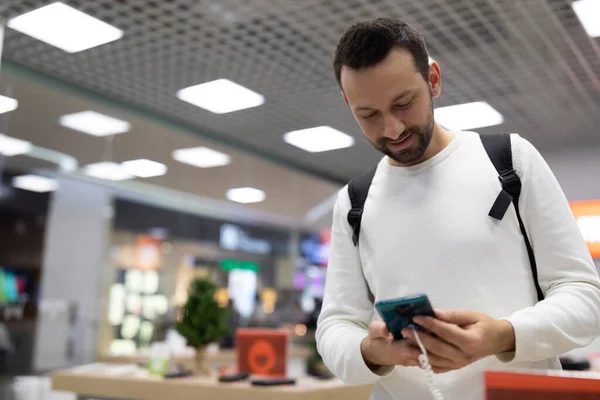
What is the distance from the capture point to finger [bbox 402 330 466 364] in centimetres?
84

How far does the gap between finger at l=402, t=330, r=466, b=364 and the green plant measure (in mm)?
2406

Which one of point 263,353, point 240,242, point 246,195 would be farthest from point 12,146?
point 240,242

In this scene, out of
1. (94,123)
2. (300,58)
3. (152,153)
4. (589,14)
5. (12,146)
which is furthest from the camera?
(152,153)

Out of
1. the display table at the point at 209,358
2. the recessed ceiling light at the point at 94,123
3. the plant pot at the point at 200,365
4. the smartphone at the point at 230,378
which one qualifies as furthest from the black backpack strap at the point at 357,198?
the recessed ceiling light at the point at 94,123

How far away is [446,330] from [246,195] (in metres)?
6.00

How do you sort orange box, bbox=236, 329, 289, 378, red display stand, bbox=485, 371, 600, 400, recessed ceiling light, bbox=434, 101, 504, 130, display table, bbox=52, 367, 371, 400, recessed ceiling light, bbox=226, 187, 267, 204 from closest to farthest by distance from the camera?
red display stand, bbox=485, 371, 600, 400, display table, bbox=52, 367, 371, 400, orange box, bbox=236, 329, 289, 378, recessed ceiling light, bbox=434, 101, 504, 130, recessed ceiling light, bbox=226, 187, 267, 204

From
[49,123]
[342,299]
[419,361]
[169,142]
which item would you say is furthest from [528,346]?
[169,142]

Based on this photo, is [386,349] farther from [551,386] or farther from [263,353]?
[263,353]

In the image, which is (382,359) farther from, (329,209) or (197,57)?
(329,209)

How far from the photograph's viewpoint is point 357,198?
1.21m

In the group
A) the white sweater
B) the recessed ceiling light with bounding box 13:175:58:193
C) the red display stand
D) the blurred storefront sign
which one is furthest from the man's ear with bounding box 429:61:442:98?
the blurred storefront sign

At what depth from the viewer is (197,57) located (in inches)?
156

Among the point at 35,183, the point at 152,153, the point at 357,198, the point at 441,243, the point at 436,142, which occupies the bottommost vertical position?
the point at 441,243

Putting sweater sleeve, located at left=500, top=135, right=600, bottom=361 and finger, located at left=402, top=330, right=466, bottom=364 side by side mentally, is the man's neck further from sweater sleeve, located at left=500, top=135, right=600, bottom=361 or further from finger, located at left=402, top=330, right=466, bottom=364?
finger, located at left=402, top=330, right=466, bottom=364
